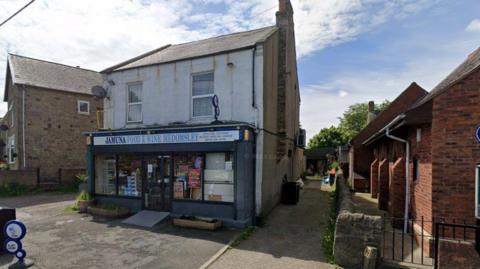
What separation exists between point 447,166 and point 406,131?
2745 mm

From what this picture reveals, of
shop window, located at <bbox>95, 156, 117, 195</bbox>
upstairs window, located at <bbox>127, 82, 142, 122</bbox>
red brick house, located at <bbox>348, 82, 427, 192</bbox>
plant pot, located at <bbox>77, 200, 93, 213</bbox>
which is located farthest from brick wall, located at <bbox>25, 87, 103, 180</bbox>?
red brick house, located at <bbox>348, 82, 427, 192</bbox>

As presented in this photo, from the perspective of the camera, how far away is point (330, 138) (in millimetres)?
48906

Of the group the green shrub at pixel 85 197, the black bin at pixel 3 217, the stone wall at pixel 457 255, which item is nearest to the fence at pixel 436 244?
the stone wall at pixel 457 255

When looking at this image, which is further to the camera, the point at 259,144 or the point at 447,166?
the point at 259,144

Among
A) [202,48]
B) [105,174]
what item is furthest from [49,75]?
[202,48]

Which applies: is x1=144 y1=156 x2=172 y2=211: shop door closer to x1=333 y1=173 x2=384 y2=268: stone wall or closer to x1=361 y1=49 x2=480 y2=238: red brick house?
x1=333 y1=173 x2=384 y2=268: stone wall

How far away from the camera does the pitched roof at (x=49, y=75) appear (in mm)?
19984

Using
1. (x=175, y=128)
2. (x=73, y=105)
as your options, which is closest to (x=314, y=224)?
(x=175, y=128)

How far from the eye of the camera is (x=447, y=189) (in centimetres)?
634

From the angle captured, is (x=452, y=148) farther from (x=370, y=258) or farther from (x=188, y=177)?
(x=188, y=177)

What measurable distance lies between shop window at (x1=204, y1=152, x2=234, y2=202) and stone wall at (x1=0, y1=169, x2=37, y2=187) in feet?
48.6

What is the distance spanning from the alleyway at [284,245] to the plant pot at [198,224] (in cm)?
128

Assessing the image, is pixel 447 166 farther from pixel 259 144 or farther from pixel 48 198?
pixel 48 198

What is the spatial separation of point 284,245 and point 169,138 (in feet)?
18.2
